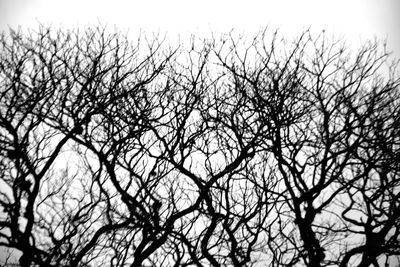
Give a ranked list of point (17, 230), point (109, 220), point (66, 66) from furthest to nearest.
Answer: point (66, 66) → point (109, 220) → point (17, 230)

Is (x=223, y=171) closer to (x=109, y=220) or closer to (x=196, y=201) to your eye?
(x=196, y=201)

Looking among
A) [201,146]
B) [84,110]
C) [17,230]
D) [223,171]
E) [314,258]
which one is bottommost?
[314,258]

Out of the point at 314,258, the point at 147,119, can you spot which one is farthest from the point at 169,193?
the point at 314,258

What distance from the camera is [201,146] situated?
6.02 metres

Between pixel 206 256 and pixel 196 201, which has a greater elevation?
pixel 196 201

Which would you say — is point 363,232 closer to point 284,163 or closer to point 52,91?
point 284,163

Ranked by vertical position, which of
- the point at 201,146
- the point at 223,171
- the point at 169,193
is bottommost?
the point at 169,193

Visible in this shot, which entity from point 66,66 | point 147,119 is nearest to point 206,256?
point 147,119

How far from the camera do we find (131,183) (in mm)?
5359

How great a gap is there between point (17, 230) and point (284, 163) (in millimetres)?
5208

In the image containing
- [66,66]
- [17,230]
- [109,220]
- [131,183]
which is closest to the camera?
[17,230]

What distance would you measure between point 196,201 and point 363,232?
374cm

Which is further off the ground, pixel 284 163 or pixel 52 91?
pixel 52 91

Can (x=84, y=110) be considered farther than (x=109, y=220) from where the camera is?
Yes
